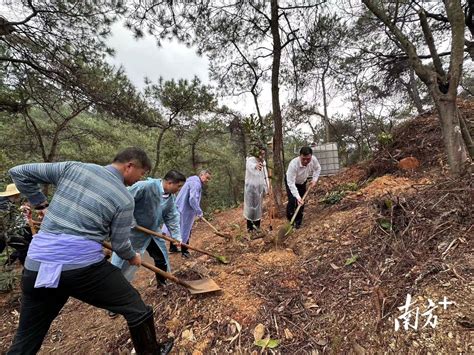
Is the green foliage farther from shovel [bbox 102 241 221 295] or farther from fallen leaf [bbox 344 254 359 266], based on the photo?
shovel [bbox 102 241 221 295]

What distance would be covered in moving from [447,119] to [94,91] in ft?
16.3

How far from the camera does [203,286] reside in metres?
2.54

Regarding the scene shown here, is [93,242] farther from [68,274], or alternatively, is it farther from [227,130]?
[227,130]

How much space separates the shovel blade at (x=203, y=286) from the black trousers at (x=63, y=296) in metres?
0.78

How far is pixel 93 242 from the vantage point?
168 centimetres

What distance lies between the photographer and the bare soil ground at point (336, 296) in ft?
5.43

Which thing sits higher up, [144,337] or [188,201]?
[188,201]

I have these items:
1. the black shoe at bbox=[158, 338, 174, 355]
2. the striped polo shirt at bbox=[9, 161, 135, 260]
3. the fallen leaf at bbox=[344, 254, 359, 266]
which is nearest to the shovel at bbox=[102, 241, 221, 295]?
the black shoe at bbox=[158, 338, 174, 355]

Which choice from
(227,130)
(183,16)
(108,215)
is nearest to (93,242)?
(108,215)

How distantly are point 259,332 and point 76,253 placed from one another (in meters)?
1.34

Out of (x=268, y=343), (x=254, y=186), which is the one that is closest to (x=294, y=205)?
A: (x=254, y=186)

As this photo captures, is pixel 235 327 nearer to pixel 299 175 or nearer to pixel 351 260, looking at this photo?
pixel 351 260

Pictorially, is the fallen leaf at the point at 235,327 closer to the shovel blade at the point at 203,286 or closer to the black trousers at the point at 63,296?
the shovel blade at the point at 203,286

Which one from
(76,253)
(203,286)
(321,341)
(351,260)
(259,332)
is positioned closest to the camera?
(76,253)
